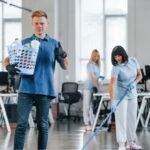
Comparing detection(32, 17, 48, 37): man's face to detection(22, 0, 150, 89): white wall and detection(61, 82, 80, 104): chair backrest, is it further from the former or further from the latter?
detection(22, 0, 150, 89): white wall

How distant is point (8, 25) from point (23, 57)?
10.9m

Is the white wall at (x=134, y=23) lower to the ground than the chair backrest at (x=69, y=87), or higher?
higher

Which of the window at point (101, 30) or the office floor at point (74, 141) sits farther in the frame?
the window at point (101, 30)

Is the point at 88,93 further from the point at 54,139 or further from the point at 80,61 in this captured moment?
the point at 80,61

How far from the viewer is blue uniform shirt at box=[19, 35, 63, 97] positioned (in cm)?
438

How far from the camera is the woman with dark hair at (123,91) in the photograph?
624 centimetres

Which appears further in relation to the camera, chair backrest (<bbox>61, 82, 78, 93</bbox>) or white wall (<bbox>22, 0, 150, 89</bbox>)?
white wall (<bbox>22, 0, 150, 89</bbox>)

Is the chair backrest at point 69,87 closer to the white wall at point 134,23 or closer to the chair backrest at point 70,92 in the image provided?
the chair backrest at point 70,92

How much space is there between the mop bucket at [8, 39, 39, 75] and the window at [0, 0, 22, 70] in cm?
1064

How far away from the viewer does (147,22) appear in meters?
13.5

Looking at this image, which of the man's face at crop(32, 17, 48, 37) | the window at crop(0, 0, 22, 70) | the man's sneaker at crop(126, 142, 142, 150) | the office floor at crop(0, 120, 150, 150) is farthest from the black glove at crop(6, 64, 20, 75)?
the window at crop(0, 0, 22, 70)

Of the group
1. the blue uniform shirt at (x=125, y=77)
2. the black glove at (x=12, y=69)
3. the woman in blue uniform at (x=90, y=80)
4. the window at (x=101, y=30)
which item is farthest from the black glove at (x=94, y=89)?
the black glove at (x=12, y=69)

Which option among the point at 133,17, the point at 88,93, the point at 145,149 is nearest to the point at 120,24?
the point at 133,17

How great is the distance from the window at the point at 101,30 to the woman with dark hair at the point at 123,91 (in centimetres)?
778
